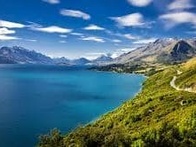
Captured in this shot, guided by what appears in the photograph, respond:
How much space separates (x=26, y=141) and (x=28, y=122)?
33315 millimetres

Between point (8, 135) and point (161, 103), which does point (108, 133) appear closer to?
point (8, 135)

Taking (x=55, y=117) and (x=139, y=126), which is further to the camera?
(x=55, y=117)

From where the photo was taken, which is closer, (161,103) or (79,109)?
(161,103)

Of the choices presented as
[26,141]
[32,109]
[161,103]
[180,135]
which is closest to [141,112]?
[161,103]

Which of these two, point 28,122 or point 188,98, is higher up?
point 188,98

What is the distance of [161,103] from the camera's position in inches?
5581

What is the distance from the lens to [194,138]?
72.9 meters

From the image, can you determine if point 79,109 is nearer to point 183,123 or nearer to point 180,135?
point 183,123

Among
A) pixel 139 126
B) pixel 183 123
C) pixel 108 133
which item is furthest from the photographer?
pixel 139 126

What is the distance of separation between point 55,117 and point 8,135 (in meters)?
42.1

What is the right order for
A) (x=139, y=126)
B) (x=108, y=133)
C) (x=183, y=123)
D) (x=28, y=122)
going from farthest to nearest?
(x=28, y=122)
(x=139, y=126)
(x=183, y=123)
(x=108, y=133)

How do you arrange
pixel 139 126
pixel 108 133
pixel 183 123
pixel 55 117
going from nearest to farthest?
1. pixel 108 133
2. pixel 183 123
3. pixel 139 126
4. pixel 55 117

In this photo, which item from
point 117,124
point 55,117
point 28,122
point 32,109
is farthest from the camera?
point 32,109

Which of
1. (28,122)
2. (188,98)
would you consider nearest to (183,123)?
(188,98)
